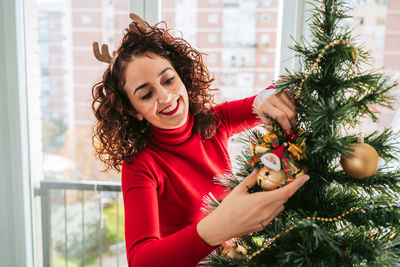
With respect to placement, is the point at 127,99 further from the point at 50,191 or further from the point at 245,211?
the point at 50,191

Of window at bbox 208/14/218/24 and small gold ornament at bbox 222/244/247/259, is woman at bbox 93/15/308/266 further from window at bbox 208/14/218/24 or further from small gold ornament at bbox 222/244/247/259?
window at bbox 208/14/218/24

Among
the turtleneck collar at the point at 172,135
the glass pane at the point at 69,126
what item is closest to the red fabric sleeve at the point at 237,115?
the turtleneck collar at the point at 172,135

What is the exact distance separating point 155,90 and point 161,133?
0.15m

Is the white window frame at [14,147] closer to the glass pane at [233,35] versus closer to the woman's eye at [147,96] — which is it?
the glass pane at [233,35]

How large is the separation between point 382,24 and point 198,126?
2.60 ft

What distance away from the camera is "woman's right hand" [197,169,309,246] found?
542mm

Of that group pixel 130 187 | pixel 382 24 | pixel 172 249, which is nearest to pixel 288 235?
pixel 172 249

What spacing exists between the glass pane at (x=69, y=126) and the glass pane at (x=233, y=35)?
298mm

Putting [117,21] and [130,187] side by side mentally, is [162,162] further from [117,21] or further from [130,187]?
[117,21]

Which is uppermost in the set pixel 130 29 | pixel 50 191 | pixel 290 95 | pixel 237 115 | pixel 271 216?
pixel 130 29

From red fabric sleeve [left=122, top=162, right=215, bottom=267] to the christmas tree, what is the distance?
4.2 inches

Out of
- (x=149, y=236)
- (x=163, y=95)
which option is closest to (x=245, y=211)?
(x=149, y=236)

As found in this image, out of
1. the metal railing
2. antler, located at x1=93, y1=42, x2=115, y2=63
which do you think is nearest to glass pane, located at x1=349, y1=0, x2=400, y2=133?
antler, located at x1=93, y1=42, x2=115, y2=63

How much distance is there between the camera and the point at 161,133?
939 millimetres
